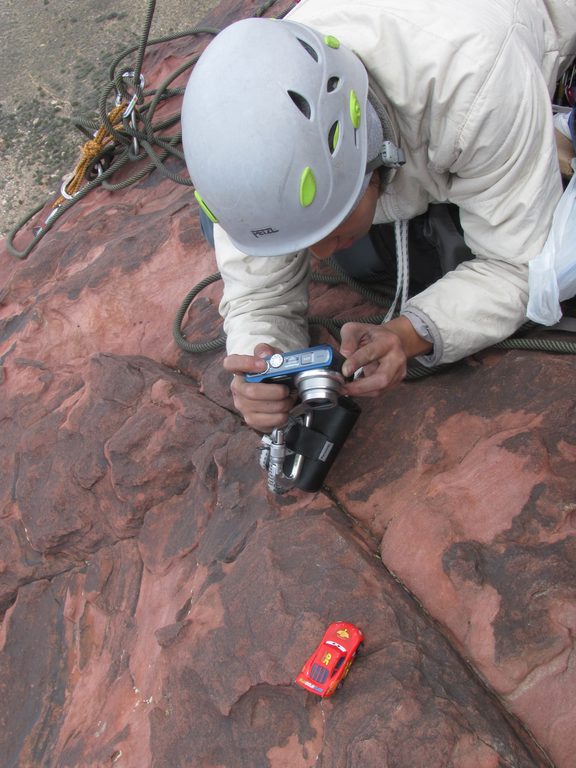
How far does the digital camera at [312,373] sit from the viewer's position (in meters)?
1.63

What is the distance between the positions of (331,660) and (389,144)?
116cm

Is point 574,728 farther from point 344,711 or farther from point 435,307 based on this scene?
point 435,307

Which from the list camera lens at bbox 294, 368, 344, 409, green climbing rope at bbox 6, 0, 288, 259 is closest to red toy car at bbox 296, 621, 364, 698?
camera lens at bbox 294, 368, 344, 409

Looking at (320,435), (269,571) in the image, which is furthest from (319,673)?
(320,435)

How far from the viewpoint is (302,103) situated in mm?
1531

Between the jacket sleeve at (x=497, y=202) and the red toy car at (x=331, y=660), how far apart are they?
0.72 m

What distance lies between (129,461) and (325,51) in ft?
4.29

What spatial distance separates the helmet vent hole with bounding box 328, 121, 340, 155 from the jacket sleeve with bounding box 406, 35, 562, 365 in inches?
10.8

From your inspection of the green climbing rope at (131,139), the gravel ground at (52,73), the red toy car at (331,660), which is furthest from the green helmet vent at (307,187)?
the gravel ground at (52,73)

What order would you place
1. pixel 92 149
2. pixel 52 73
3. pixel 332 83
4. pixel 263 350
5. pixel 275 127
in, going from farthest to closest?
pixel 52 73 → pixel 92 149 → pixel 263 350 → pixel 332 83 → pixel 275 127

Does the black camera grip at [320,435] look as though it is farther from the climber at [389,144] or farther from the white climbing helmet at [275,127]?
the white climbing helmet at [275,127]

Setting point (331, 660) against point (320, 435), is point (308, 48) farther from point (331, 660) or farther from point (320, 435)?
point (331, 660)

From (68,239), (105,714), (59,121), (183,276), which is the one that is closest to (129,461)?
(105,714)

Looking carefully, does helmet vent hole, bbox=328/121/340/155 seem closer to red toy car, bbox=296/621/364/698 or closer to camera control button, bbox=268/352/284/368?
camera control button, bbox=268/352/284/368
